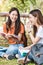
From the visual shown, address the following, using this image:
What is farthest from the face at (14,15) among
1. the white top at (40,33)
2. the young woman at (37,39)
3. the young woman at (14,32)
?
the white top at (40,33)

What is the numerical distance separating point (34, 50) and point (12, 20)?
2.93ft

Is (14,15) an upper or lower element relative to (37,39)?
upper

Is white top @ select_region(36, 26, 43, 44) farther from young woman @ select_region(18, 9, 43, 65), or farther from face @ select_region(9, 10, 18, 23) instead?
face @ select_region(9, 10, 18, 23)

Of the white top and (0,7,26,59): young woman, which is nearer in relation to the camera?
the white top

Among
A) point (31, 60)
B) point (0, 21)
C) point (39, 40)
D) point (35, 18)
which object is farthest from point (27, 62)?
point (0, 21)

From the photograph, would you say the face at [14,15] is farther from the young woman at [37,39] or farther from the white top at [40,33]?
the white top at [40,33]

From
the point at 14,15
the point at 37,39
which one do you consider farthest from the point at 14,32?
the point at 37,39

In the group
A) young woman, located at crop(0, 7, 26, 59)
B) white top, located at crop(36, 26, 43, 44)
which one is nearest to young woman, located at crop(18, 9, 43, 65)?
white top, located at crop(36, 26, 43, 44)

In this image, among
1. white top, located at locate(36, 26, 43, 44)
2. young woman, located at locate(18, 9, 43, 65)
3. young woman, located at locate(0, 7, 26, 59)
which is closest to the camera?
young woman, located at locate(18, 9, 43, 65)

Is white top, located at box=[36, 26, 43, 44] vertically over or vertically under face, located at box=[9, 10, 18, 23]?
under

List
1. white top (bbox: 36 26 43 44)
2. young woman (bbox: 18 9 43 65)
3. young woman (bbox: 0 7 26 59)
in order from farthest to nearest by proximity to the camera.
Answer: young woman (bbox: 0 7 26 59) → white top (bbox: 36 26 43 44) → young woman (bbox: 18 9 43 65)

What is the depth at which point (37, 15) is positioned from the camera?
A: 3.61 meters

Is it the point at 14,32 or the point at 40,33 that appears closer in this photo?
the point at 40,33

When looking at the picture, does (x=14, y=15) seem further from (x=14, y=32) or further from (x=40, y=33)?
(x=40, y=33)
